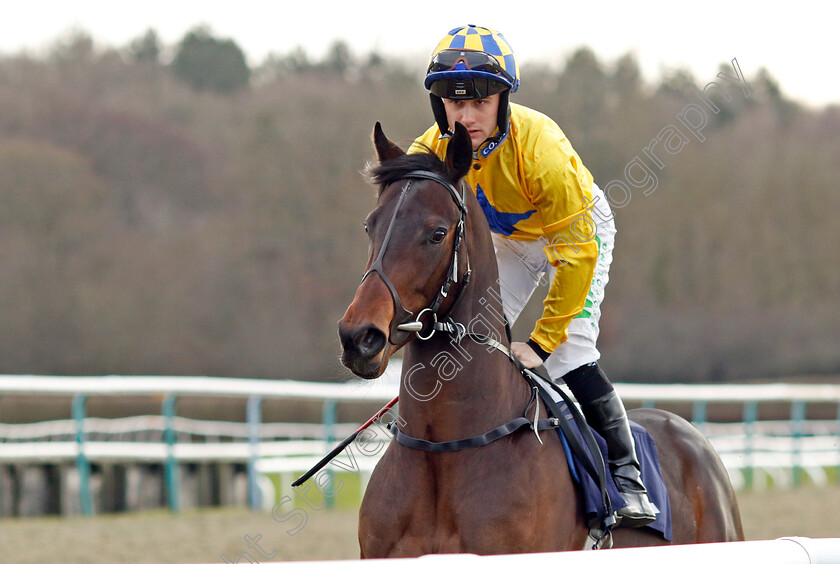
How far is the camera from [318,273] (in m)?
24.0

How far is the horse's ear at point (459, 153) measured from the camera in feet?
8.80

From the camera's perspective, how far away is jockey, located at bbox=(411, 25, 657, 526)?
2857 mm

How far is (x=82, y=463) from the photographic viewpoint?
797 centimetres

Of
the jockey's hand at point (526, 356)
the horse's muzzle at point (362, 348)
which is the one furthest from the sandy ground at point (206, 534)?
the horse's muzzle at point (362, 348)

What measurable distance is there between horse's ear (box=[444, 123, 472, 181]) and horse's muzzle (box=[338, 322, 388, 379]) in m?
0.61

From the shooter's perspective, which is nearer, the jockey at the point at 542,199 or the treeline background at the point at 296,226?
the jockey at the point at 542,199

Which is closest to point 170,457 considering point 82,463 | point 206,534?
point 82,463

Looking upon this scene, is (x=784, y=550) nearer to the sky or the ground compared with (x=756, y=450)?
nearer to the sky

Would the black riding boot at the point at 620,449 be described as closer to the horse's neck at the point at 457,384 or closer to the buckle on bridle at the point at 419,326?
the horse's neck at the point at 457,384

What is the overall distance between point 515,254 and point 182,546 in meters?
4.37

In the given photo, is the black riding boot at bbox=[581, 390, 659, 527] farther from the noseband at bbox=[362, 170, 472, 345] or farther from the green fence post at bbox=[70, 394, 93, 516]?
the green fence post at bbox=[70, 394, 93, 516]

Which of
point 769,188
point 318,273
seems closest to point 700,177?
point 769,188

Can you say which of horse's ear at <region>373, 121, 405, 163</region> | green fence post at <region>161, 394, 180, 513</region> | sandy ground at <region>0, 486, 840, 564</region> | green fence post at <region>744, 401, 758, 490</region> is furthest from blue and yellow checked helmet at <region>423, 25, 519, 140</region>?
green fence post at <region>744, 401, 758, 490</region>

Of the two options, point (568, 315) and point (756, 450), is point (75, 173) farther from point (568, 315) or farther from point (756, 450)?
point (568, 315)
